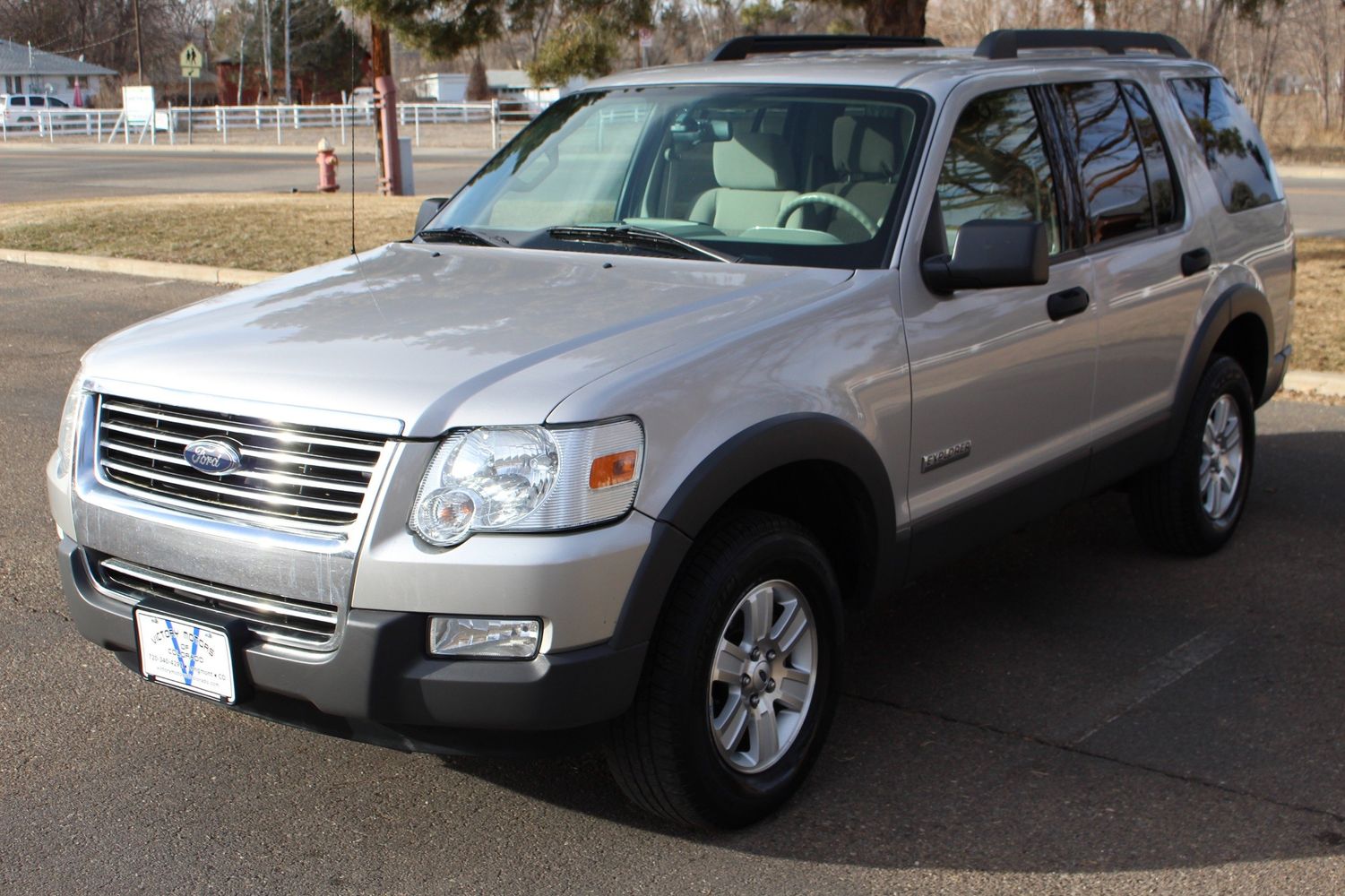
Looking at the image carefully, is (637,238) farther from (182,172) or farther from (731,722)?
(182,172)

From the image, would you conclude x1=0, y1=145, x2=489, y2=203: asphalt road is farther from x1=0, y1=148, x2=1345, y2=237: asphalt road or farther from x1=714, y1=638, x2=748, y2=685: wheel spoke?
x1=714, y1=638, x2=748, y2=685: wheel spoke

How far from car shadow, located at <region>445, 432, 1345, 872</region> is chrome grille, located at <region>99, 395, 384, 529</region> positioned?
1074 mm

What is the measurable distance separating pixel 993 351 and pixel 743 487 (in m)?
1.16

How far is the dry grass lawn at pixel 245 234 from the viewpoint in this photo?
12.6 m

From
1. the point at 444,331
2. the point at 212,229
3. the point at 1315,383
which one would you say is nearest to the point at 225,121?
the point at 212,229

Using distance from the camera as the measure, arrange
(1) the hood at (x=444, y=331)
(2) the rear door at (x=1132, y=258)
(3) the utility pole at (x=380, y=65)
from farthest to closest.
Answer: (3) the utility pole at (x=380, y=65), (2) the rear door at (x=1132, y=258), (1) the hood at (x=444, y=331)

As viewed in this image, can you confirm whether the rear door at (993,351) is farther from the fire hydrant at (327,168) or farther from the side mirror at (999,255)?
the fire hydrant at (327,168)

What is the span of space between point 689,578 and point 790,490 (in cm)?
66

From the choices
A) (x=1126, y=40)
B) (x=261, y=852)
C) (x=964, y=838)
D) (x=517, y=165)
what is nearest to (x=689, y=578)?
(x=964, y=838)

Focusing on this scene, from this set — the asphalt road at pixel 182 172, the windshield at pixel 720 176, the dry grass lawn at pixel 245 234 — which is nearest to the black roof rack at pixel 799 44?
the windshield at pixel 720 176

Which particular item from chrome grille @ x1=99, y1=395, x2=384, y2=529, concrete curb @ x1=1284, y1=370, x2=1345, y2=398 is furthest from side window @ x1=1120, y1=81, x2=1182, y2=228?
concrete curb @ x1=1284, y1=370, x2=1345, y2=398

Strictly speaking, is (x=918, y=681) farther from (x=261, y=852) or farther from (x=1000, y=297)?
(x=261, y=852)

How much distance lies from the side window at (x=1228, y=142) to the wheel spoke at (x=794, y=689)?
302cm

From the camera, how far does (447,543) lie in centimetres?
312
